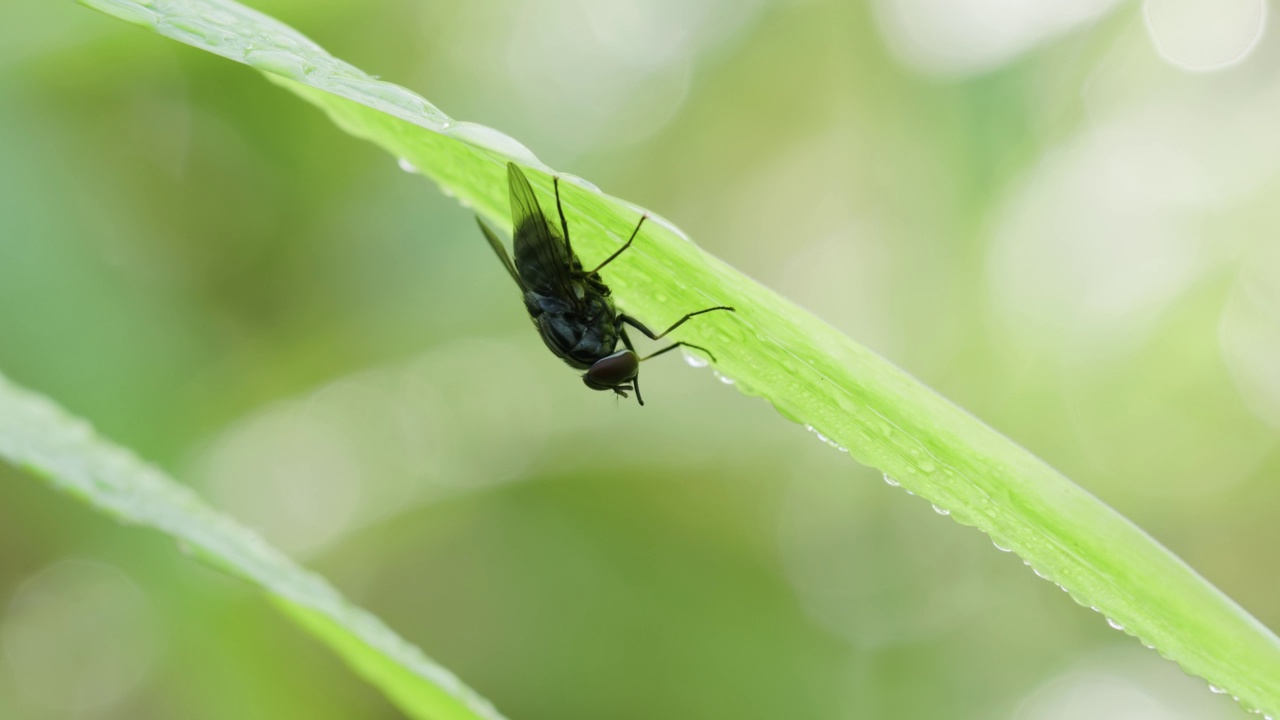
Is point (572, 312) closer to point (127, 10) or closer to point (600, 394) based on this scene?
point (600, 394)

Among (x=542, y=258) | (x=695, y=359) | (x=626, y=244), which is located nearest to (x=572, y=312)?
(x=542, y=258)

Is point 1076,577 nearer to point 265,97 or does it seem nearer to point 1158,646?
point 1158,646

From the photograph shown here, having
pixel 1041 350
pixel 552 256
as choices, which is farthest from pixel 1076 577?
pixel 1041 350

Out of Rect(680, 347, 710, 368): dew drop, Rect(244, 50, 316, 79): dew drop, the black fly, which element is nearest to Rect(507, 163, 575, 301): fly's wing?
the black fly

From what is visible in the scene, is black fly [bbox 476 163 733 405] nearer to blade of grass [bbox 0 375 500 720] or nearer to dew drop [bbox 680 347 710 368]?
dew drop [bbox 680 347 710 368]

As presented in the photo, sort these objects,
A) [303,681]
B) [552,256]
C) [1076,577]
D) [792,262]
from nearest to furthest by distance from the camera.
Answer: [1076,577] → [552,256] → [303,681] → [792,262]

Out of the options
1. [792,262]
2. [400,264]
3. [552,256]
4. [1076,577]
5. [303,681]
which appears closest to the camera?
[1076,577]
